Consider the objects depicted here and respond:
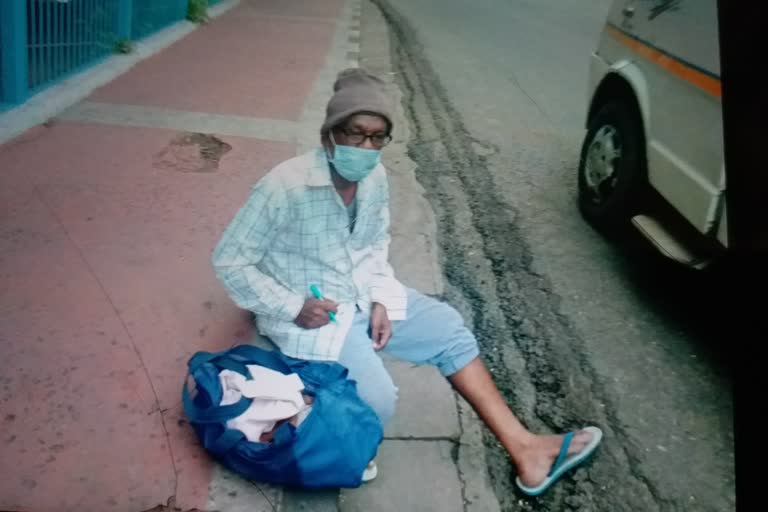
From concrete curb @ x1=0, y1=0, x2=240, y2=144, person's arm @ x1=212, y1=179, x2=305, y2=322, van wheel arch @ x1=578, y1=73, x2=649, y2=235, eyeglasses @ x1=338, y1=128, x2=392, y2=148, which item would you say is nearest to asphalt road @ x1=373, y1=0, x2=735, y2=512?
van wheel arch @ x1=578, y1=73, x2=649, y2=235

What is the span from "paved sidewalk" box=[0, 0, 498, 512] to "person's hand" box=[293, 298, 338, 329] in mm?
525

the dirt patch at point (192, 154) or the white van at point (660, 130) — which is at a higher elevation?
the white van at point (660, 130)

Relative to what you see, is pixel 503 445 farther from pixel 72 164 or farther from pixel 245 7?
pixel 245 7

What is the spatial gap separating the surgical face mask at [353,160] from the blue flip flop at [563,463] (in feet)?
3.75

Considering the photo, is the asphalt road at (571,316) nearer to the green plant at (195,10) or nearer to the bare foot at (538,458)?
the bare foot at (538,458)

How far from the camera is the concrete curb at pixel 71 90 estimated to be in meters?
5.05

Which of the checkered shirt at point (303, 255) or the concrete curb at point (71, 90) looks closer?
the checkered shirt at point (303, 255)

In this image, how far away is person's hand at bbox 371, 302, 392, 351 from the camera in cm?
261

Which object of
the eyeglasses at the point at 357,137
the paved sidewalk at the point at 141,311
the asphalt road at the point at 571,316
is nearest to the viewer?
the paved sidewalk at the point at 141,311

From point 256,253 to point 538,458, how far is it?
1160 millimetres

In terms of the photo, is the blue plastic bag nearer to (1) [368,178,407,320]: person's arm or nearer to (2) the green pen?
(2) the green pen

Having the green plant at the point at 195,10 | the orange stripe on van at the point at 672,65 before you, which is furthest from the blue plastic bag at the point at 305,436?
the green plant at the point at 195,10

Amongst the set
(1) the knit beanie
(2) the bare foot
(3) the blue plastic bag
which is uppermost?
(1) the knit beanie

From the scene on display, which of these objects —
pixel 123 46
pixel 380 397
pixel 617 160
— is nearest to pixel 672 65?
pixel 617 160
